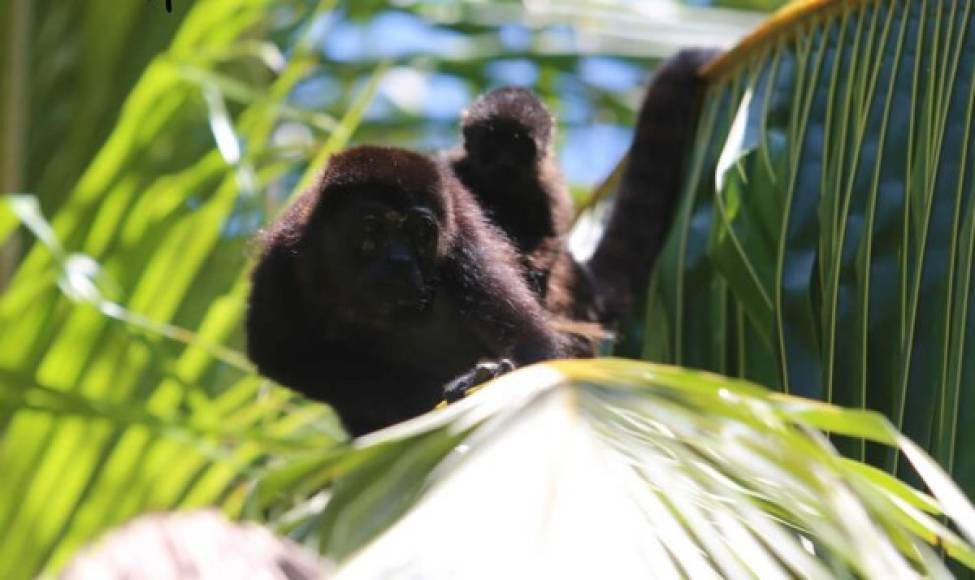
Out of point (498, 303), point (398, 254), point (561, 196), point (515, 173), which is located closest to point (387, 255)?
point (398, 254)

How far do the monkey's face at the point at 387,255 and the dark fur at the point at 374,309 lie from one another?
0.01 m

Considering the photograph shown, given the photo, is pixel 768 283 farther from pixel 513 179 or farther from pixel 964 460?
pixel 513 179

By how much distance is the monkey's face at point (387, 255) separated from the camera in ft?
11.0

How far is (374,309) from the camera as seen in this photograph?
134 inches

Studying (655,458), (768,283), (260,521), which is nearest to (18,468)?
(768,283)

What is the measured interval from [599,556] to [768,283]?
6.00ft

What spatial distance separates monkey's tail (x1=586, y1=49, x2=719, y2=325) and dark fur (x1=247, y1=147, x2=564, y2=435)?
354mm

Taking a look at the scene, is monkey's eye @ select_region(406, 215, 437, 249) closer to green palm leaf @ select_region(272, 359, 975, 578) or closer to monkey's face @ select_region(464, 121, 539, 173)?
monkey's face @ select_region(464, 121, 539, 173)

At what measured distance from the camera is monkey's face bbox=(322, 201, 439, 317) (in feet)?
11.0

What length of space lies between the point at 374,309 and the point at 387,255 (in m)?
0.12

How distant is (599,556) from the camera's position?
1354 mm

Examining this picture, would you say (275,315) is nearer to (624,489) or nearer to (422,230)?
(422,230)

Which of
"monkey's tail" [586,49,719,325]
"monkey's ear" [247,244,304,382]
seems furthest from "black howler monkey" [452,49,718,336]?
"monkey's ear" [247,244,304,382]

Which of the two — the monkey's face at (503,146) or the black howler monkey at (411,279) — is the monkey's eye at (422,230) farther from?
the monkey's face at (503,146)
